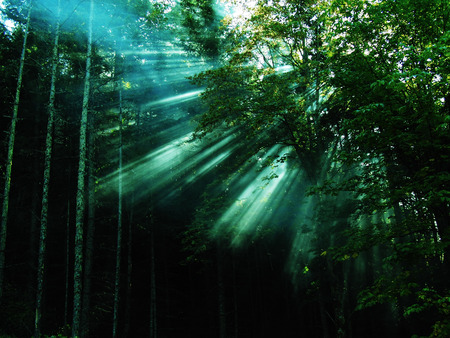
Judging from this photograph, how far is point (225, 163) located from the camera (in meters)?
14.8

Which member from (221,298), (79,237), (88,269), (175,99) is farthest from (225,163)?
(88,269)

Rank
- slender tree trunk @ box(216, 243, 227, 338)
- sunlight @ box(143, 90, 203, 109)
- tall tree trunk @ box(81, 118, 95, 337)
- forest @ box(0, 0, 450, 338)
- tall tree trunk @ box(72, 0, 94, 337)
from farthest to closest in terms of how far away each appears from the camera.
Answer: sunlight @ box(143, 90, 203, 109) → slender tree trunk @ box(216, 243, 227, 338) → tall tree trunk @ box(81, 118, 95, 337) → tall tree trunk @ box(72, 0, 94, 337) → forest @ box(0, 0, 450, 338)

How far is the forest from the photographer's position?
19.9 feet

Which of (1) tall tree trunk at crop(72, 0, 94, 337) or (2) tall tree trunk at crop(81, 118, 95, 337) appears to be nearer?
(1) tall tree trunk at crop(72, 0, 94, 337)

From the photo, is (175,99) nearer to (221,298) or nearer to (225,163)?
(225,163)

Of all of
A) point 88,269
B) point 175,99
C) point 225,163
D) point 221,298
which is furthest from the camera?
point 175,99

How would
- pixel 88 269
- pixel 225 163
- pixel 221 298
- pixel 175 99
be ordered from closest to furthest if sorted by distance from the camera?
pixel 88 269 → pixel 221 298 → pixel 225 163 → pixel 175 99

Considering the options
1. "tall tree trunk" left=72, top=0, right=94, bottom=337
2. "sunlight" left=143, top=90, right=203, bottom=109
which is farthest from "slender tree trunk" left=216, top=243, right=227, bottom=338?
"sunlight" left=143, top=90, right=203, bottom=109

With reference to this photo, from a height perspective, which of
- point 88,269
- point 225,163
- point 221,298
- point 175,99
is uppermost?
point 175,99

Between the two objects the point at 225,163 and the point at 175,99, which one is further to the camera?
the point at 175,99

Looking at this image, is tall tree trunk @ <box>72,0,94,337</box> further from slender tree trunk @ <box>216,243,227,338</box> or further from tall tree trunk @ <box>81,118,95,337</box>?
slender tree trunk @ <box>216,243,227,338</box>

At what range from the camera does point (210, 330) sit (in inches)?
805

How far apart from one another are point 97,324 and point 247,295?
1031 centimetres

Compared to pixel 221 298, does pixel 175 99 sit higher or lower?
higher
